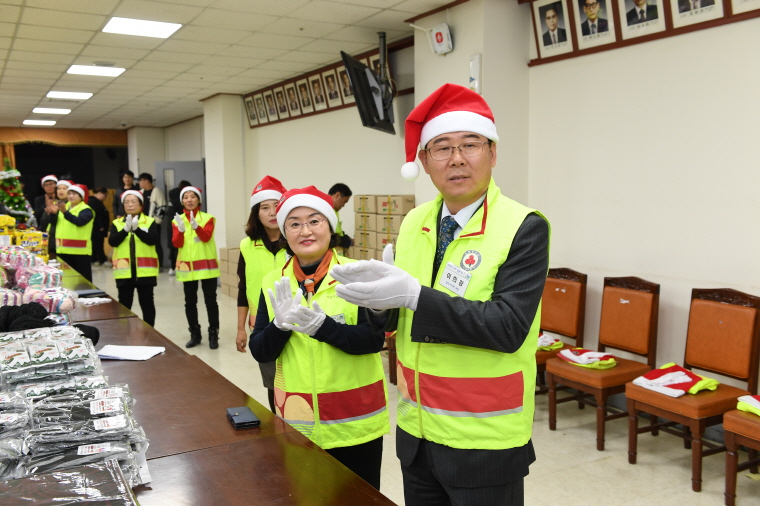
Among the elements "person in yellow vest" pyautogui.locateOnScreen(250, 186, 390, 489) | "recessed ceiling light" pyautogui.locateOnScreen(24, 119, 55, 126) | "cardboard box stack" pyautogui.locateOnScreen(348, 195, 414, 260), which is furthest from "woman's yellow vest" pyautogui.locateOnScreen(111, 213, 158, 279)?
"recessed ceiling light" pyautogui.locateOnScreen(24, 119, 55, 126)

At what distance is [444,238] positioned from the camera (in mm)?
1526

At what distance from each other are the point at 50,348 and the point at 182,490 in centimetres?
69

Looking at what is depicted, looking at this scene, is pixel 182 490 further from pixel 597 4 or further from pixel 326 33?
pixel 326 33

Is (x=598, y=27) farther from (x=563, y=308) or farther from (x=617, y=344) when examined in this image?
(x=617, y=344)

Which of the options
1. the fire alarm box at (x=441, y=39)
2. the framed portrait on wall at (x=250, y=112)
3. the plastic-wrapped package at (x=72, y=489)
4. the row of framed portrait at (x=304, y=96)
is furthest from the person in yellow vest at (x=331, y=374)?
the framed portrait on wall at (x=250, y=112)

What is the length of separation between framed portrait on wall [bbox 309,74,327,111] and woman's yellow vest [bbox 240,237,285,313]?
4.60 meters

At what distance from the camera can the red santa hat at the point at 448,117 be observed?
147 centimetres

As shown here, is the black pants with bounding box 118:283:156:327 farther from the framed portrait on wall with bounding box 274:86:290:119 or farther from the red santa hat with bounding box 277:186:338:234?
the red santa hat with bounding box 277:186:338:234

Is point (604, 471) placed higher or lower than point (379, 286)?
lower

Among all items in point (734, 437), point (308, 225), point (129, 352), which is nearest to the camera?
point (308, 225)

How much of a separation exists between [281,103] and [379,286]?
7515 millimetres

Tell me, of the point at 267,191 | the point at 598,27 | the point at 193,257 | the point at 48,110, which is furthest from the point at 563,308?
the point at 48,110

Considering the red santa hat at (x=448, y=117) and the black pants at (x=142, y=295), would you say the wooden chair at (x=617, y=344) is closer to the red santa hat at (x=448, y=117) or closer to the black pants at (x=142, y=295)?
the red santa hat at (x=448, y=117)

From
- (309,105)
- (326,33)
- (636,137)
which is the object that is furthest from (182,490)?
(309,105)
